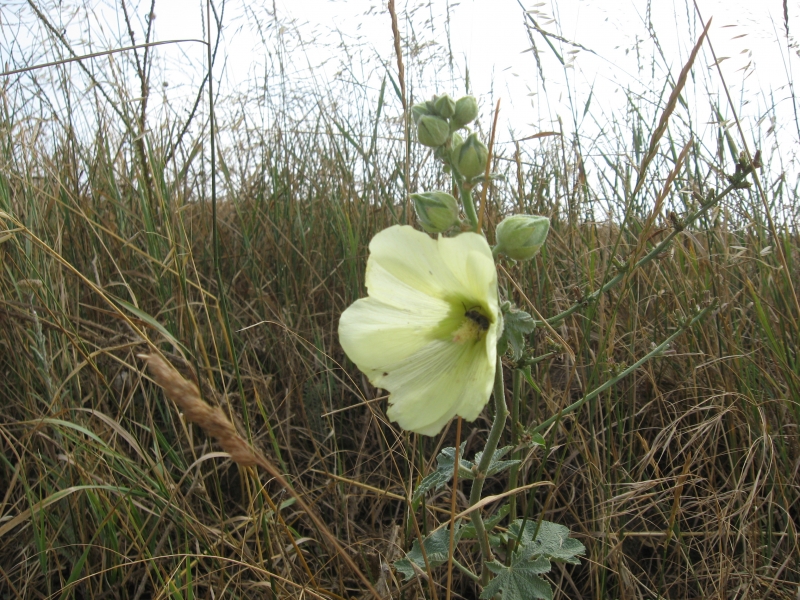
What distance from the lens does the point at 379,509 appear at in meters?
1.58

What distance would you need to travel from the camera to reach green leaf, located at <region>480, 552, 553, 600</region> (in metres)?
1.03

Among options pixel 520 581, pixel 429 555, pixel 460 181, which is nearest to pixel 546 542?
pixel 520 581

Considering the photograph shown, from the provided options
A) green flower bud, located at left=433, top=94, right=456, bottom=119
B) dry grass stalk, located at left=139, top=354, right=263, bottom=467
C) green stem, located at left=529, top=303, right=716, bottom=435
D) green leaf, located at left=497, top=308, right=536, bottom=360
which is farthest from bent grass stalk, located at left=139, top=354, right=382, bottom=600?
green flower bud, located at left=433, top=94, right=456, bottom=119

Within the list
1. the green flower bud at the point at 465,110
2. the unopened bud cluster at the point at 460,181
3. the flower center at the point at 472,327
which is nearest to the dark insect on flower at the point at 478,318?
the flower center at the point at 472,327

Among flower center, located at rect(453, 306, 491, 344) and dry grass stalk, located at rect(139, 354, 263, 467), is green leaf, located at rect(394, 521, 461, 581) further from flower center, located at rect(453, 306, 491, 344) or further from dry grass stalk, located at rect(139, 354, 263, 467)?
dry grass stalk, located at rect(139, 354, 263, 467)

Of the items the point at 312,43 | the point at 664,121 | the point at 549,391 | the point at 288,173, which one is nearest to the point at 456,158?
the point at 664,121

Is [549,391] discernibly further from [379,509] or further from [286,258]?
[286,258]

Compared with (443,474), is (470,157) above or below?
above

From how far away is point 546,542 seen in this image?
1132 millimetres

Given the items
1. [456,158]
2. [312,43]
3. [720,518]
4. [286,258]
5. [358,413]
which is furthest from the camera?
[312,43]

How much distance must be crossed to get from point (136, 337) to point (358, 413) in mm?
645

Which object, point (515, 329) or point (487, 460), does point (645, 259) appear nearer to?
point (515, 329)

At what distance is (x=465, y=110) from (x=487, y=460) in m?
0.57

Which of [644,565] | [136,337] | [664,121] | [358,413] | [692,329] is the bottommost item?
[644,565]
